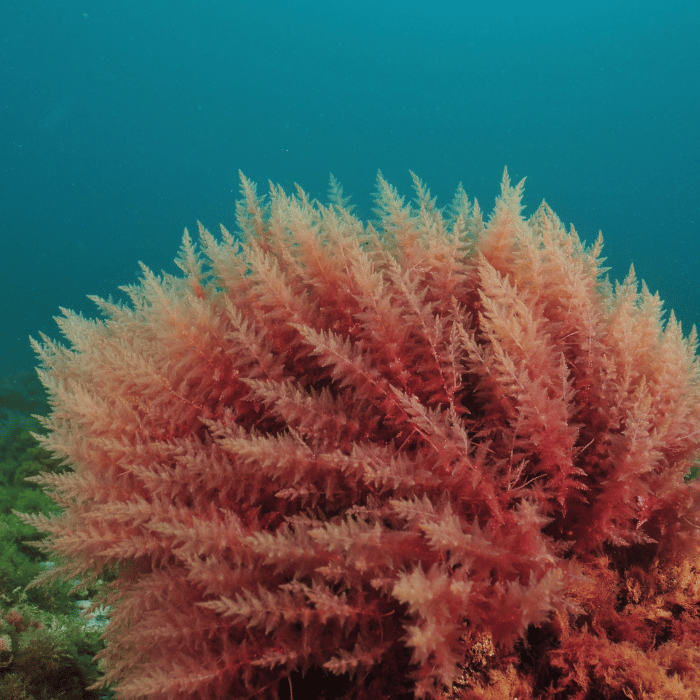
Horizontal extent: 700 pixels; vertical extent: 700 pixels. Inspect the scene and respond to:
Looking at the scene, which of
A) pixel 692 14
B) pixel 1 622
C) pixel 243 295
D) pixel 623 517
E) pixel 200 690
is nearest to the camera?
pixel 200 690

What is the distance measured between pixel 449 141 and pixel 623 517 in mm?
109755

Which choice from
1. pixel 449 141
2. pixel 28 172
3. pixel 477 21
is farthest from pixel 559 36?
pixel 28 172

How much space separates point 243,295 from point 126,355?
0.52 meters

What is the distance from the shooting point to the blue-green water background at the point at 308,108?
299 ft

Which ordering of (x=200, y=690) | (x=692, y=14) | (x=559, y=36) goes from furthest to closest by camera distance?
(x=559, y=36) < (x=692, y=14) < (x=200, y=690)

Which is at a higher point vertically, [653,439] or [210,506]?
[653,439]

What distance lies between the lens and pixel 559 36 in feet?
315

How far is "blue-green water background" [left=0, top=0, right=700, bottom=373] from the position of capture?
9112 cm

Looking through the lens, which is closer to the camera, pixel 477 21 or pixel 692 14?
pixel 692 14

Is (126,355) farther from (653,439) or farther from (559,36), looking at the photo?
(559,36)

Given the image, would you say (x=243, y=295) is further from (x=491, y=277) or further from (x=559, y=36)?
(x=559, y=36)

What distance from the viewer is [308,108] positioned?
107 m

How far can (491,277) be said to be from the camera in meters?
1.43

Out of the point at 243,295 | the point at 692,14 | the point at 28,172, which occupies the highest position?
the point at 692,14
